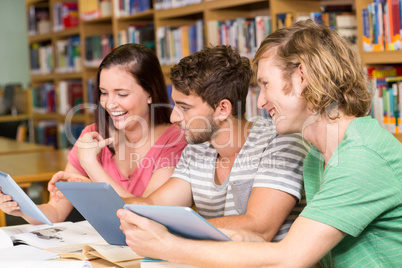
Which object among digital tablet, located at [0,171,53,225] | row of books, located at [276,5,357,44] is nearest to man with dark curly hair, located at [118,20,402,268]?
digital tablet, located at [0,171,53,225]

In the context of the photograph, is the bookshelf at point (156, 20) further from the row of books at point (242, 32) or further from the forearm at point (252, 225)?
the forearm at point (252, 225)

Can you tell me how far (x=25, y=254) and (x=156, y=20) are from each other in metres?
2.67

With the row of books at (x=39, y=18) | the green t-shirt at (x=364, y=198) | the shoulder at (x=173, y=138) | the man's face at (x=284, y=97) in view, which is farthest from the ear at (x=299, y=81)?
the row of books at (x=39, y=18)

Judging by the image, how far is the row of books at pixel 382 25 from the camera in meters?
2.35

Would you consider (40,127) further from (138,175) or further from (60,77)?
(138,175)

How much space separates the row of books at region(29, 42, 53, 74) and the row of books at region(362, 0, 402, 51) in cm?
407

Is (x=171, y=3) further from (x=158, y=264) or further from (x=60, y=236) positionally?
(x=158, y=264)

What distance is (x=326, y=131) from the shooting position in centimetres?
125

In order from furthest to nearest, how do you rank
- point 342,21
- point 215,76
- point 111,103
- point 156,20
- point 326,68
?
point 156,20
point 342,21
point 111,103
point 215,76
point 326,68

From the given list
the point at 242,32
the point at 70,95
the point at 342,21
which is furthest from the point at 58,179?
the point at 70,95

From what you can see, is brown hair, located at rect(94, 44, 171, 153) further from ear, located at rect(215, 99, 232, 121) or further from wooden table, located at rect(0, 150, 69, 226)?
wooden table, located at rect(0, 150, 69, 226)

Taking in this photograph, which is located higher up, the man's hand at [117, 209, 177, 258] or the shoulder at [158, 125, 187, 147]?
the shoulder at [158, 125, 187, 147]

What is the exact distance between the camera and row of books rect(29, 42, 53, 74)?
5879mm

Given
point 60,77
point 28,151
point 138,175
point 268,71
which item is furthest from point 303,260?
point 60,77
